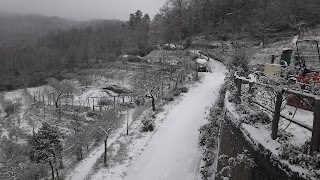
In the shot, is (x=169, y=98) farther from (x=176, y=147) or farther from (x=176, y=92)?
(x=176, y=147)

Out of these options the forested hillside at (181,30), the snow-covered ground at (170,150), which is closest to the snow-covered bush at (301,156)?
the snow-covered ground at (170,150)

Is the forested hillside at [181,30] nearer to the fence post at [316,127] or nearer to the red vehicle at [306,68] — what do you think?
the red vehicle at [306,68]

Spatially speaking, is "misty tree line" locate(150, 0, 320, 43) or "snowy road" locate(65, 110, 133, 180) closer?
"snowy road" locate(65, 110, 133, 180)

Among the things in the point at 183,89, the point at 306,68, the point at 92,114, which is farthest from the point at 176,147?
the point at 92,114

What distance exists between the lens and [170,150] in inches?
589

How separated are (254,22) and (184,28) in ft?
43.1

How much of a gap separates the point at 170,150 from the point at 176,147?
0.39 metres

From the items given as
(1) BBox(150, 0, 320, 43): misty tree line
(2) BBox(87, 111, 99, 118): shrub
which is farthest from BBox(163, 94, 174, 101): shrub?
(1) BBox(150, 0, 320, 43): misty tree line

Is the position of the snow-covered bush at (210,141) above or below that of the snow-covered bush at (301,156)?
below

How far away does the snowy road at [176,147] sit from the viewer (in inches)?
515

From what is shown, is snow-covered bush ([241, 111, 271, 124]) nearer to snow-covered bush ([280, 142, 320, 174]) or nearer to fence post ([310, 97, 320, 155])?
snow-covered bush ([280, 142, 320, 174])

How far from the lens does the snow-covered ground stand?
13195mm

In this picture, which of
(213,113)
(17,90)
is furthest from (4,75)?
(213,113)

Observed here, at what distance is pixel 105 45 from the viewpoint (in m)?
76.4
